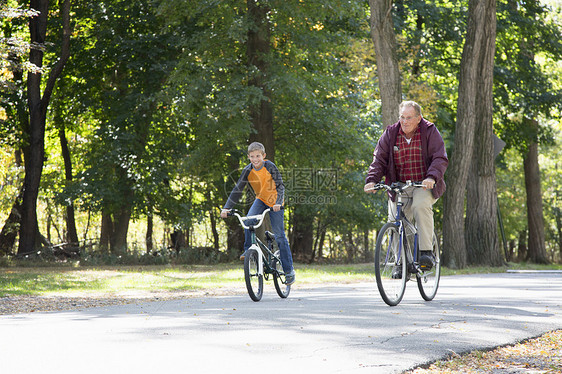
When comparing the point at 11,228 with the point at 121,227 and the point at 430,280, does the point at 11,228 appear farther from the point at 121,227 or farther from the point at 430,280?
the point at 430,280

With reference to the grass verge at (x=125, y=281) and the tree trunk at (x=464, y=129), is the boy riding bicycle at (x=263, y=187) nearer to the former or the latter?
the grass verge at (x=125, y=281)

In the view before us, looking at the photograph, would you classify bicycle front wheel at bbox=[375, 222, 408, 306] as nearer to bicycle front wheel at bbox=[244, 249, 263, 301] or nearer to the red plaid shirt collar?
the red plaid shirt collar

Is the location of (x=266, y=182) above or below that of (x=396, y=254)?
above

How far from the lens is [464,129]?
19.2m

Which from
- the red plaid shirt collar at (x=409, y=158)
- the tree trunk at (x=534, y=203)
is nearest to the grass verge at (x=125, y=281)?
the red plaid shirt collar at (x=409, y=158)

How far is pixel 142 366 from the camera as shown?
4516 mm

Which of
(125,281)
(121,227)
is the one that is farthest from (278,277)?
(121,227)

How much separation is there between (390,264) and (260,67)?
14057 millimetres

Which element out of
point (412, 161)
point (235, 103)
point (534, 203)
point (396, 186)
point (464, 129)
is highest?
point (235, 103)

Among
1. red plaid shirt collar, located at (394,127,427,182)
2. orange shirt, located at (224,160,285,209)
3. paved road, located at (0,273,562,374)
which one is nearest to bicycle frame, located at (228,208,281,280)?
orange shirt, located at (224,160,285,209)

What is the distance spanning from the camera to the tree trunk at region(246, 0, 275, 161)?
20344mm

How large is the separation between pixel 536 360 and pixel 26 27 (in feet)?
83.5

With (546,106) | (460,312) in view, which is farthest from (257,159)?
(546,106)

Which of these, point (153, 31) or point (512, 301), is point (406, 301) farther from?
point (153, 31)
